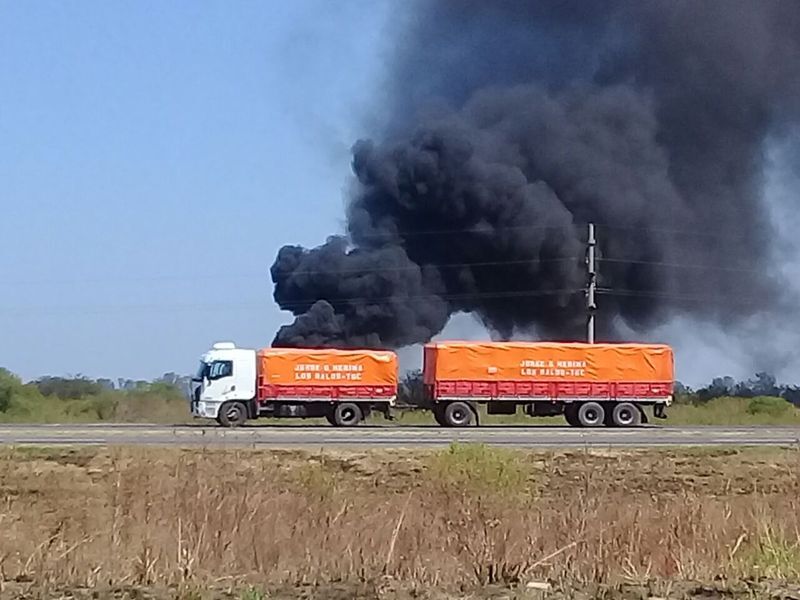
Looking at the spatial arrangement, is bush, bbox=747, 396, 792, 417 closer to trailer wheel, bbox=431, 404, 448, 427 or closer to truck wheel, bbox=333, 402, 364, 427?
trailer wheel, bbox=431, 404, 448, 427

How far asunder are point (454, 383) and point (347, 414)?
455 centimetres

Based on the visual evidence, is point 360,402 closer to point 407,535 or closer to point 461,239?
point 461,239

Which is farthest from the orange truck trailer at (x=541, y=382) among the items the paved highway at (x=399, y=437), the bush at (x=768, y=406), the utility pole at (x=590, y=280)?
the bush at (x=768, y=406)

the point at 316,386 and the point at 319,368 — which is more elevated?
the point at 319,368

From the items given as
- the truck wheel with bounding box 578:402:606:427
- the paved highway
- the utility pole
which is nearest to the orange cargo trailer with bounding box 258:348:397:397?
the paved highway

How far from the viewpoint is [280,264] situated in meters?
73.5

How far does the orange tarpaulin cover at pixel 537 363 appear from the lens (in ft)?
163

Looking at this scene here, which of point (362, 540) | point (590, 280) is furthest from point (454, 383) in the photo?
point (362, 540)

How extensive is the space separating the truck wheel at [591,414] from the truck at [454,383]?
0.13ft

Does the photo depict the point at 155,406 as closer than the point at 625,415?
No

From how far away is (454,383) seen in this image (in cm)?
4941

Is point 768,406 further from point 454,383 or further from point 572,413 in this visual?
point 454,383

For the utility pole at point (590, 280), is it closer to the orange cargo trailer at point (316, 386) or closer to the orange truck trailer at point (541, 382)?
the orange truck trailer at point (541, 382)

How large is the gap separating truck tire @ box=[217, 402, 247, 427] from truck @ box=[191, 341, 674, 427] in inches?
1.5
